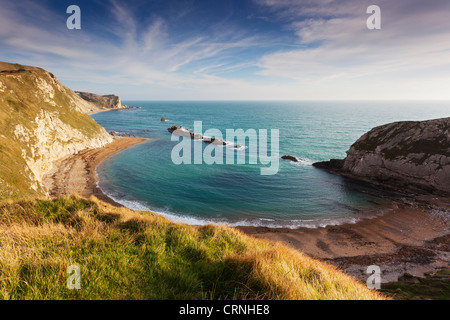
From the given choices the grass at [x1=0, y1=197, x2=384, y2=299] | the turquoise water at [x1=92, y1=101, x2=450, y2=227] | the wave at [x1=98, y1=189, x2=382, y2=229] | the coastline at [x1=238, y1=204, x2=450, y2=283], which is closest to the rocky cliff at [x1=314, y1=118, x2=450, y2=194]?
the turquoise water at [x1=92, y1=101, x2=450, y2=227]

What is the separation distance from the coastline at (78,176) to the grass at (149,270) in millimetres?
22683

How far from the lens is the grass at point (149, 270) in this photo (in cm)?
376

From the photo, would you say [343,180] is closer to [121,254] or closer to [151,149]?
[121,254]

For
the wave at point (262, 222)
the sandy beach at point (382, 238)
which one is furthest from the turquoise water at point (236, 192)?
the sandy beach at point (382, 238)

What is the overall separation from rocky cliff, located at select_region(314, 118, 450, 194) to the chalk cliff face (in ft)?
175

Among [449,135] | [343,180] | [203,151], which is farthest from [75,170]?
[449,135]

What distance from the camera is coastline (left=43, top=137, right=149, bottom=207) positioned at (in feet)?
92.7

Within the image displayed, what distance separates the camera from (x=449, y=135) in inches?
1325

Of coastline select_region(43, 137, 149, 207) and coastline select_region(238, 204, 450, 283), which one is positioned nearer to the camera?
coastline select_region(238, 204, 450, 283)

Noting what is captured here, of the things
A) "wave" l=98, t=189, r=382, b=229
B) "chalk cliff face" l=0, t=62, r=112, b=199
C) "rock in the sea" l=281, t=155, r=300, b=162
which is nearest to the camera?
"wave" l=98, t=189, r=382, b=229

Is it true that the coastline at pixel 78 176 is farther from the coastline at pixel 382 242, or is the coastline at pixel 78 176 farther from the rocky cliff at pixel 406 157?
the rocky cliff at pixel 406 157

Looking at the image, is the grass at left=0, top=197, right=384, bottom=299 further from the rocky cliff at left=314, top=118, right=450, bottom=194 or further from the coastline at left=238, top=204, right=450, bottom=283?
the rocky cliff at left=314, top=118, right=450, bottom=194

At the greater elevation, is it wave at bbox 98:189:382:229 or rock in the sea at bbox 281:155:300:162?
rock in the sea at bbox 281:155:300:162
